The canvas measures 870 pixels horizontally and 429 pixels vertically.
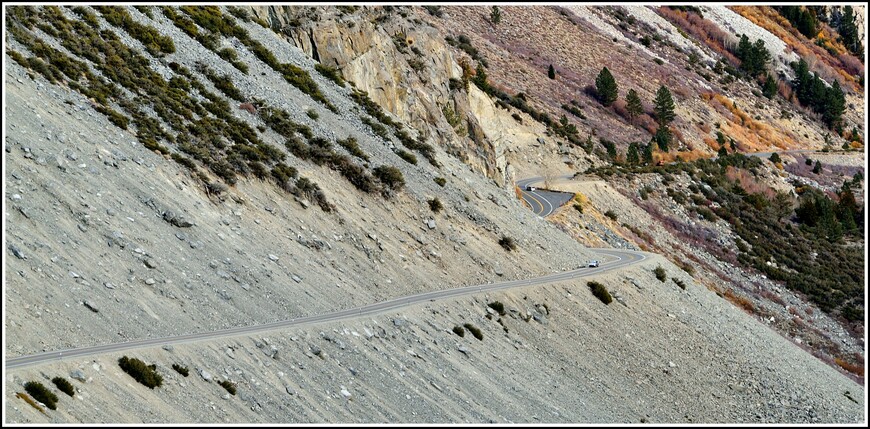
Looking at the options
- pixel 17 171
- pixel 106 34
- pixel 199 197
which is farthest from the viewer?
pixel 106 34

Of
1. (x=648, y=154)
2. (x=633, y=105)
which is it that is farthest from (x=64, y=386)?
(x=633, y=105)

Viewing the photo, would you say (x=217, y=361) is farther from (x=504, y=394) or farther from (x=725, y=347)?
(x=725, y=347)

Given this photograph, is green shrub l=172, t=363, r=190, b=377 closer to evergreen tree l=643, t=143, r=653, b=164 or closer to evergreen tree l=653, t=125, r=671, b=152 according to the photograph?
evergreen tree l=643, t=143, r=653, b=164

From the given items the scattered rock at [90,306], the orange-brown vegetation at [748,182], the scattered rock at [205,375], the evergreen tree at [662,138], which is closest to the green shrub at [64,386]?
the scattered rock at [205,375]

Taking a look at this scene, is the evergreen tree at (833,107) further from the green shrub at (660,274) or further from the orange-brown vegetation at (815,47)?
the green shrub at (660,274)

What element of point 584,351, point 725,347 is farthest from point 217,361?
point 725,347

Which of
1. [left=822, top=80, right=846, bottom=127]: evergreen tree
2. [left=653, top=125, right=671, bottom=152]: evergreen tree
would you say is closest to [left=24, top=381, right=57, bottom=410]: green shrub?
[left=653, top=125, right=671, bottom=152]: evergreen tree

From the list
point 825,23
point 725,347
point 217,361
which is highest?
point 825,23
